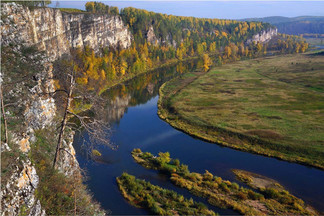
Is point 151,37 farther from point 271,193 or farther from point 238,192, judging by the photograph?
point 271,193

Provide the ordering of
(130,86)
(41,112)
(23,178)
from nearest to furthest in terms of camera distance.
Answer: (23,178) < (41,112) < (130,86)

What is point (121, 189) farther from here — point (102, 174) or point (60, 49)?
point (60, 49)

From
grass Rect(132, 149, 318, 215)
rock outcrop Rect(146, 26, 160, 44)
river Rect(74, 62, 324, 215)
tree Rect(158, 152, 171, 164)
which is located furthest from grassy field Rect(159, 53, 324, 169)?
rock outcrop Rect(146, 26, 160, 44)

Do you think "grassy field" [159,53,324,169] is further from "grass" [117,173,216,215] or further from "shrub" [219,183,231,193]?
"grass" [117,173,216,215]

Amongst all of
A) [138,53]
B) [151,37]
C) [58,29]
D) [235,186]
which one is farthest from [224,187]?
[151,37]

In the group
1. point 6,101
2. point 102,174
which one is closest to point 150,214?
point 102,174

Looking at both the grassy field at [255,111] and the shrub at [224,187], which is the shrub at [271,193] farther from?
the grassy field at [255,111]
